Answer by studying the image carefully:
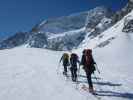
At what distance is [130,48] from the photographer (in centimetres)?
6206

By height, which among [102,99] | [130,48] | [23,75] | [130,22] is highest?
[130,22]

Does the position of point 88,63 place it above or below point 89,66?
above

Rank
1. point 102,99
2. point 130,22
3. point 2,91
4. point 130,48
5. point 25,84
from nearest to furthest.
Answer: point 102,99, point 2,91, point 25,84, point 130,48, point 130,22

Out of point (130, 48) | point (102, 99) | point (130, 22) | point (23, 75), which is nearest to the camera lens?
point (102, 99)

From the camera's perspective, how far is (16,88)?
16.7 m

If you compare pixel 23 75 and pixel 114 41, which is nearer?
pixel 23 75

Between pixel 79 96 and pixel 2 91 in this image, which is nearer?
pixel 79 96

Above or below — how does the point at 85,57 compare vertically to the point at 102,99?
above

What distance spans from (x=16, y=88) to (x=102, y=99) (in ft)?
18.3

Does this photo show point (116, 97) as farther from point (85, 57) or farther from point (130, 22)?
point (130, 22)

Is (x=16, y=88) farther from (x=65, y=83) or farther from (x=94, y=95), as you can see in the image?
(x=94, y=95)

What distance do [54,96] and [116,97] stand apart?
3.26 meters

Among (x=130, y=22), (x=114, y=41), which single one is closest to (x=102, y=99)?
(x=114, y=41)

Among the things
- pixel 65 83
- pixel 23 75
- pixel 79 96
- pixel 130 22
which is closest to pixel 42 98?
pixel 79 96
